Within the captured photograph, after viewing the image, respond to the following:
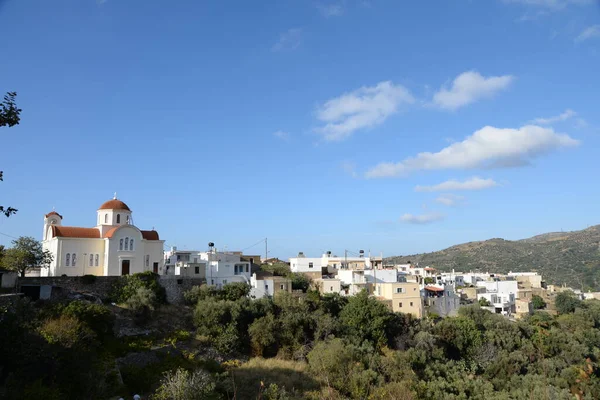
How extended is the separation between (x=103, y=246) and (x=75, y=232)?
93.8 inches

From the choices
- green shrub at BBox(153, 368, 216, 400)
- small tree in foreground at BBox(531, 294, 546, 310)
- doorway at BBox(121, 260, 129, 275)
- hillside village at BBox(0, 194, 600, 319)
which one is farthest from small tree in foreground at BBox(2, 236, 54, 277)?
small tree in foreground at BBox(531, 294, 546, 310)

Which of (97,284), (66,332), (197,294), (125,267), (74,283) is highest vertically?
(125,267)

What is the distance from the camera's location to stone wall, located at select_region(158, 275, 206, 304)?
36062mm

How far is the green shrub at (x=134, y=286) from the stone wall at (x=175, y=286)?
20.0 inches

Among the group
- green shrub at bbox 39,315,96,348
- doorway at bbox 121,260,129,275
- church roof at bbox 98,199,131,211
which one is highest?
church roof at bbox 98,199,131,211

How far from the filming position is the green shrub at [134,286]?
33156 mm

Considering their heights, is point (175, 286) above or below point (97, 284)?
below

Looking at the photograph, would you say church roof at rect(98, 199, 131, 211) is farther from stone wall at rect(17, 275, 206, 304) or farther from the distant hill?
the distant hill

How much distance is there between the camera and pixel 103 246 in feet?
122

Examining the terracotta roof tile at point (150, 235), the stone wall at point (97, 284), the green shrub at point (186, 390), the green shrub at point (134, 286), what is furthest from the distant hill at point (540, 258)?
the green shrub at point (186, 390)

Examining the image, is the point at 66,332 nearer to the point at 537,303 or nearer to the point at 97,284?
the point at 97,284

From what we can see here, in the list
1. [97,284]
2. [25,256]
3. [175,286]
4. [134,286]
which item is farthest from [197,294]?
[25,256]

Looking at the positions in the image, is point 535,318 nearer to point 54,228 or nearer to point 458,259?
point 54,228

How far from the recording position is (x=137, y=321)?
102ft
